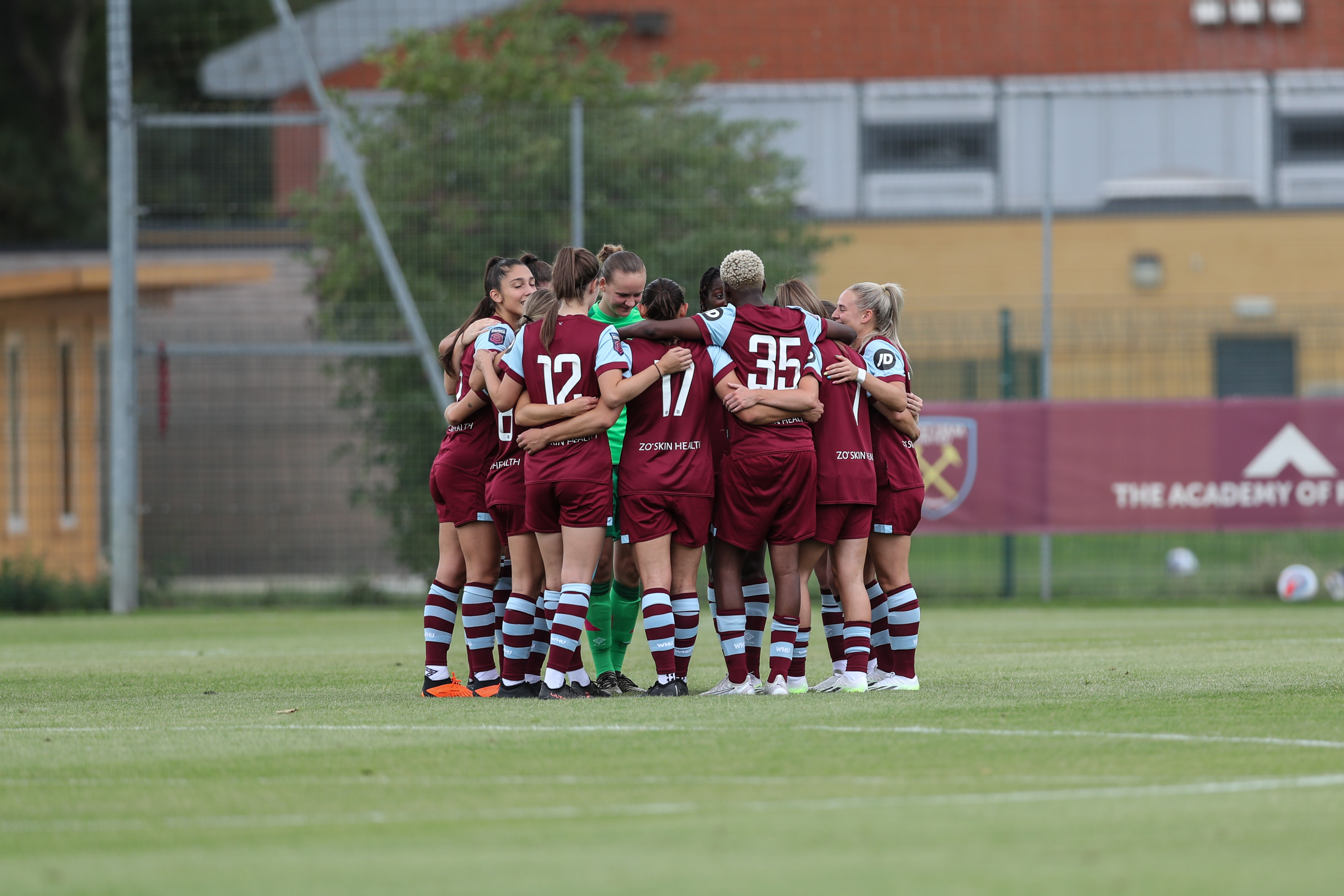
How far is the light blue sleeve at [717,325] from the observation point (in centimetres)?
811

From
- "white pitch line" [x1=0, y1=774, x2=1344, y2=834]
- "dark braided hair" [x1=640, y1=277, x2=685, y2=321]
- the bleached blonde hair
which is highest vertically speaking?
the bleached blonde hair

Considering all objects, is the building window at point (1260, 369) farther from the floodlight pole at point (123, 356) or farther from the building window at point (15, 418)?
the building window at point (15, 418)

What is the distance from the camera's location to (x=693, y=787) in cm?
555

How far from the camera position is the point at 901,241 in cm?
2094

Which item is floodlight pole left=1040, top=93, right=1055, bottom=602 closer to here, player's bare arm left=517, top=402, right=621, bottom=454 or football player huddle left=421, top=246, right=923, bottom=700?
football player huddle left=421, top=246, right=923, bottom=700

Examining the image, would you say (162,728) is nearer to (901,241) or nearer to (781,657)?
(781,657)

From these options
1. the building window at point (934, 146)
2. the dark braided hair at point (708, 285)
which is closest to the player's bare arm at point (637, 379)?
the dark braided hair at point (708, 285)

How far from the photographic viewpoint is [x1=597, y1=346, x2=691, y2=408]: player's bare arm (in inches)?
313

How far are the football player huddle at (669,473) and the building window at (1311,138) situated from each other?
12314 mm

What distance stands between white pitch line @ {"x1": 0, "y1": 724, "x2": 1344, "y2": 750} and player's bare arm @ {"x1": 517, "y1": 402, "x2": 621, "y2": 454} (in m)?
1.47

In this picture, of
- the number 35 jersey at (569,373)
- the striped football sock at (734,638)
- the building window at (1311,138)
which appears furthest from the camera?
the building window at (1311,138)

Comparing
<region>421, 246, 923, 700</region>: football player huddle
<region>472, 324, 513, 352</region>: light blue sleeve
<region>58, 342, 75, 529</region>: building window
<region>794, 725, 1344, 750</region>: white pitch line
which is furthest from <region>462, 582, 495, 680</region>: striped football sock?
<region>58, 342, 75, 529</region>: building window

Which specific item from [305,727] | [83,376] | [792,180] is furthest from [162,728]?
[83,376]

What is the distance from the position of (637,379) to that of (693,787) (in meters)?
2.73
